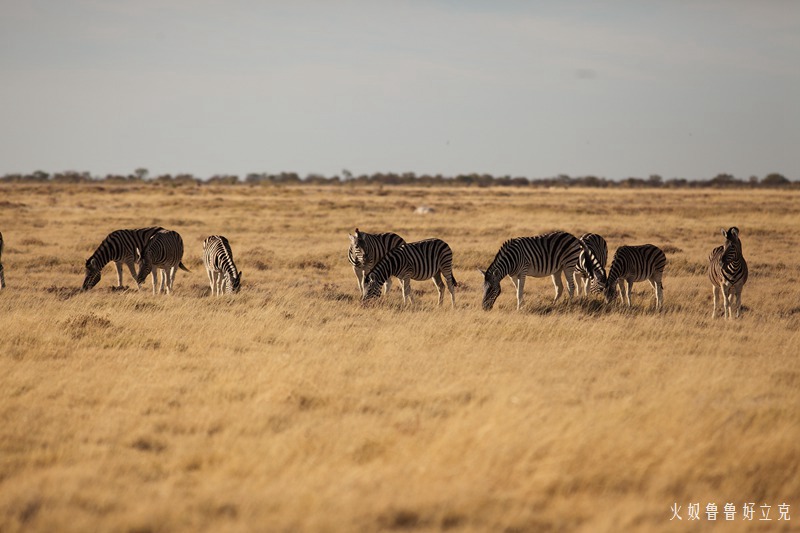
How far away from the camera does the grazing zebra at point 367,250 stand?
53.2 ft

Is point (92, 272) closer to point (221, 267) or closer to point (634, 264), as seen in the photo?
point (221, 267)

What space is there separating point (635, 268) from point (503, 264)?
2.77m

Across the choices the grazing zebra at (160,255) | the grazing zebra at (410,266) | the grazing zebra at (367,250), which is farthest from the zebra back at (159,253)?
the grazing zebra at (410,266)

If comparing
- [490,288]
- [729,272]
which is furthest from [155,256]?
[729,272]

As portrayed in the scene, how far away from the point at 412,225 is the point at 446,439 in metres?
30.3

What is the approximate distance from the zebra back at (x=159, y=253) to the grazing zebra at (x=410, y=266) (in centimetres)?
480

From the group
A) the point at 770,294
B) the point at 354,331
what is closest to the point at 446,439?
the point at 354,331

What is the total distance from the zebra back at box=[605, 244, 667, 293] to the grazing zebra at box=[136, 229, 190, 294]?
9252mm

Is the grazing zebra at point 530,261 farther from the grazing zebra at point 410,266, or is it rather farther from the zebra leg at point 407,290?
the zebra leg at point 407,290

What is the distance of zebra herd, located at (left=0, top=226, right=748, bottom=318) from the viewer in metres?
14.6

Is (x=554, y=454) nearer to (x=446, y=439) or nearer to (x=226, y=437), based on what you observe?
(x=446, y=439)

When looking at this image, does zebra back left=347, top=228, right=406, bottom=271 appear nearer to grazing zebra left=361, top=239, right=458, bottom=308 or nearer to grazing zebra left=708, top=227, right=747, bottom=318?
grazing zebra left=361, top=239, right=458, bottom=308

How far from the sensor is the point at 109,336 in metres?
11.0

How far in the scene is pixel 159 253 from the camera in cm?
1698
